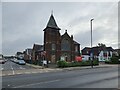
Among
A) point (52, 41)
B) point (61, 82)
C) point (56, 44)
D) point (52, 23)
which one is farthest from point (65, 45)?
point (61, 82)

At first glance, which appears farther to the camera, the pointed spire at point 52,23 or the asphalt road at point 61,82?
the pointed spire at point 52,23

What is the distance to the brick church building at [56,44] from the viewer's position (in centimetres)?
6544

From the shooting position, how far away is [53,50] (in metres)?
66.9

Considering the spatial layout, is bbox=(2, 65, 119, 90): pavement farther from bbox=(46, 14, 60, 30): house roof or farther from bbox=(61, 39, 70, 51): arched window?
bbox=(61, 39, 70, 51): arched window

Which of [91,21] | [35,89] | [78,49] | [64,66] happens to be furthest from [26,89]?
[78,49]

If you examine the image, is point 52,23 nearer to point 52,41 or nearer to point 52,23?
point 52,23

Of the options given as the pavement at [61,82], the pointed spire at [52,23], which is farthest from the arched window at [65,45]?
the pavement at [61,82]

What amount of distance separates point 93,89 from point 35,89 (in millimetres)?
3200

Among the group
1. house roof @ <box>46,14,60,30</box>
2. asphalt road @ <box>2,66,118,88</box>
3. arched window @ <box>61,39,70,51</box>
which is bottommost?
asphalt road @ <box>2,66,118,88</box>

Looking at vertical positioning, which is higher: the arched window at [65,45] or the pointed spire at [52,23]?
the pointed spire at [52,23]

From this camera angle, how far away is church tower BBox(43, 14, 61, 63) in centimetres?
6525

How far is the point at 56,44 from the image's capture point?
2662 inches

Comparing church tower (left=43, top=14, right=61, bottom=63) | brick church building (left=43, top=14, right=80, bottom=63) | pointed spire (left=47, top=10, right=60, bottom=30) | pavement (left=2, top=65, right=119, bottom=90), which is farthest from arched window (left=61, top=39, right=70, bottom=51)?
pavement (left=2, top=65, right=119, bottom=90)

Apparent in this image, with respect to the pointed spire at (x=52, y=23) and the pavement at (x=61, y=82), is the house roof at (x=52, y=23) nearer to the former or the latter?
the pointed spire at (x=52, y=23)
